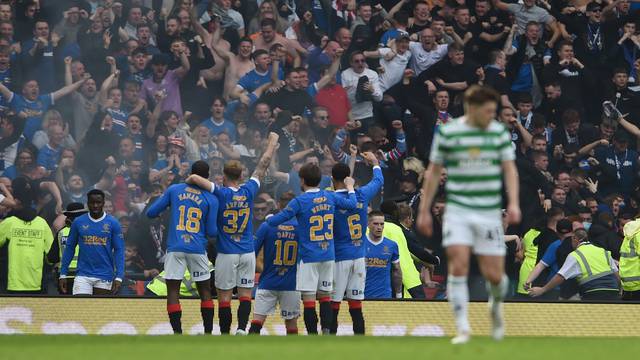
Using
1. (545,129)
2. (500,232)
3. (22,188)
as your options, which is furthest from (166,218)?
(500,232)

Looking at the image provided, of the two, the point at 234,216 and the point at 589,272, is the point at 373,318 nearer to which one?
the point at 234,216

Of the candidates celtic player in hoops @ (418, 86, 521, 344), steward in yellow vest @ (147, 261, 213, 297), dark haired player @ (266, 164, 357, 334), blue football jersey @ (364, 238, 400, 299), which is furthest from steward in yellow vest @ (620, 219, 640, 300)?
celtic player in hoops @ (418, 86, 521, 344)

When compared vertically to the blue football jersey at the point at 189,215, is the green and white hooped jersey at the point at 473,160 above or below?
above

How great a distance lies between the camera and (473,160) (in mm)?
9461

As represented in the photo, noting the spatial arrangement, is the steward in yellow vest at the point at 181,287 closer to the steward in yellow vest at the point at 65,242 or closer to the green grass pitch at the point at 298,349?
the steward in yellow vest at the point at 65,242

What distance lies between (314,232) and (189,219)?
1446 millimetres

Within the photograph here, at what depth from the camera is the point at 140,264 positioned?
19.1 metres

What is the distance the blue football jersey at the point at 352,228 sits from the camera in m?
14.5

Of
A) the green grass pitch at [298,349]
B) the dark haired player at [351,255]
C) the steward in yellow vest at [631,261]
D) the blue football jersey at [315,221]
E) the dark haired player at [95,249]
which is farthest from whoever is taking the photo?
the steward in yellow vest at [631,261]

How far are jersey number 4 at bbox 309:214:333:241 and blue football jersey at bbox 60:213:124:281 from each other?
3196 mm

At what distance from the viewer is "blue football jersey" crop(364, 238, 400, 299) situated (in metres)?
15.6

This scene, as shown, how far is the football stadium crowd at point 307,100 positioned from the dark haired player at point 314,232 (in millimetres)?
4910

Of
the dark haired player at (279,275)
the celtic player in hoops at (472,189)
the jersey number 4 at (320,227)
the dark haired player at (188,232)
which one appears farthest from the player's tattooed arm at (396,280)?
the celtic player in hoops at (472,189)

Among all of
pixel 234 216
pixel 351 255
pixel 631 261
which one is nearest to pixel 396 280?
pixel 351 255
